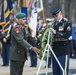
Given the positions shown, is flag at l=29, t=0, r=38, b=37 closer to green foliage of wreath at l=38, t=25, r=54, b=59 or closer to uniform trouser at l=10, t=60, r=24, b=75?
uniform trouser at l=10, t=60, r=24, b=75

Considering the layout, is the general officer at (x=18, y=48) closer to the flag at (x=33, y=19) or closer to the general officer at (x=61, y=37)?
the general officer at (x=61, y=37)

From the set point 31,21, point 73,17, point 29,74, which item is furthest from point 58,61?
point 73,17

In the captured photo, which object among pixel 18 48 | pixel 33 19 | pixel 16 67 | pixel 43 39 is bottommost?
pixel 16 67

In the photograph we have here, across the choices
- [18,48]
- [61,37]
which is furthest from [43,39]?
[18,48]

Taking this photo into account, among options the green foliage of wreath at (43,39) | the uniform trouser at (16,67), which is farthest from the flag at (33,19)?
the green foliage of wreath at (43,39)

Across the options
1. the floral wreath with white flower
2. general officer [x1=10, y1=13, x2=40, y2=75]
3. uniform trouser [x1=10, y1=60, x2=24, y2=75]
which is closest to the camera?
the floral wreath with white flower

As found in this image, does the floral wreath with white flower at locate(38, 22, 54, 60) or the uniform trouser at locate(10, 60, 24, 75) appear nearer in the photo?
the floral wreath with white flower at locate(38, 22, 54, 60)

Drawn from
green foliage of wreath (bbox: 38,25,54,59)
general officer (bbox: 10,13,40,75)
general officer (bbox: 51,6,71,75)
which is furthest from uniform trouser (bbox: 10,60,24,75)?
general officer (bbox: 51,6,71,75)

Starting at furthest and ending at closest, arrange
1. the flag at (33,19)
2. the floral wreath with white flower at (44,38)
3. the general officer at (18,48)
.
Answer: the flag at (33,19) < the general officer at (18,48) < the floral wreath with white flower at (44,38)

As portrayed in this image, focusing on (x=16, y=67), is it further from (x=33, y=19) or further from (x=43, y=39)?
(x=33, y=19)

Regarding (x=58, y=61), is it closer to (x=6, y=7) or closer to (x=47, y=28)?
(x=47, y=28)

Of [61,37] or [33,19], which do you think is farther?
[33,19]

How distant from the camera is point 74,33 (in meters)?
18.8

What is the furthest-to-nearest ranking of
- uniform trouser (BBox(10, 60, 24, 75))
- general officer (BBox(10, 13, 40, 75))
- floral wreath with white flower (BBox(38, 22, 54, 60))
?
uniform trouser (BBox(10, 60, 24, 75)) < general officer (BBox(10, 13, 40, 75)) < floral wreath with white flower (BBox(38, 22, 54, 60))
